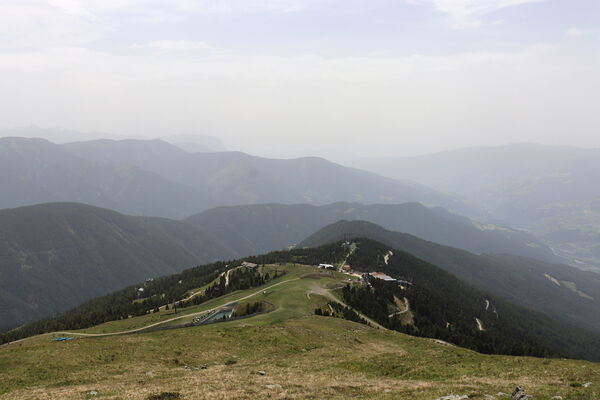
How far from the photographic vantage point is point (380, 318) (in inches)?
A: 3954

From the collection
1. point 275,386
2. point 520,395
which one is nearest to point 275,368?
point 275,386

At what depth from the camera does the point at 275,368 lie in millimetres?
45000

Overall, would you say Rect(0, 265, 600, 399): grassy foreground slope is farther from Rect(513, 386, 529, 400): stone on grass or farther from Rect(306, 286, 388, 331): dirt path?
Rect(306, 286, 388, 331): dirt path

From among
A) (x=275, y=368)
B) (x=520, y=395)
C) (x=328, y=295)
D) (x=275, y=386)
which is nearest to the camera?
(x=520, y=395)

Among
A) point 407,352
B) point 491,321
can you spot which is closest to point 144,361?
point 407,352

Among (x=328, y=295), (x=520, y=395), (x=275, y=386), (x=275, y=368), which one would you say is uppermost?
(x=520, y=395)

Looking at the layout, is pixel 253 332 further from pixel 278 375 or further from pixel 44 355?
pixel 44 355

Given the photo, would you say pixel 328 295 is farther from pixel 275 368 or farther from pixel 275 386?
pixel 275 386

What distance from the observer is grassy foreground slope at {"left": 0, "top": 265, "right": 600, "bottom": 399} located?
1288 inches

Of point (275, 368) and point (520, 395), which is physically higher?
point (520, 395)

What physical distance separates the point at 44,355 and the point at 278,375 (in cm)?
3516

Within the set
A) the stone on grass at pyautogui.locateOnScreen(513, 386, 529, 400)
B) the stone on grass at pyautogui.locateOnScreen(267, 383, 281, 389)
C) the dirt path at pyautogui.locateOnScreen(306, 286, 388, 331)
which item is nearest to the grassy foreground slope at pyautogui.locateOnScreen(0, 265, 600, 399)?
the stone on grass at pyautogui.locateOnScreen(267, 383, 281, 389)

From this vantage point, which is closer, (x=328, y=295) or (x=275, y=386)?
(x=275, y=386)

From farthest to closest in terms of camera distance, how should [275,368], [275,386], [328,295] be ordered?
[328,295], [275,368], [275,386]
